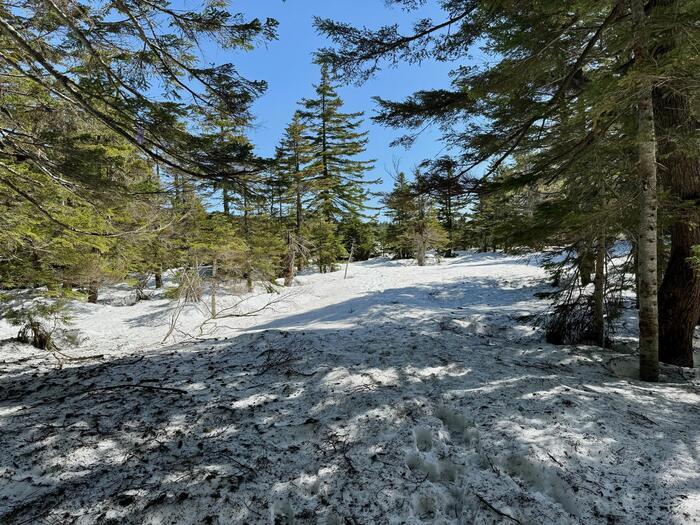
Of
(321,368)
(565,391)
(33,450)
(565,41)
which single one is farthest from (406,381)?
(565,41)

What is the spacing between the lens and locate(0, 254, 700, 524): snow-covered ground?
2031mm

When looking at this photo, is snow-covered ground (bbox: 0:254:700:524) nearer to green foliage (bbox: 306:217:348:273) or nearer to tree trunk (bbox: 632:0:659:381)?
tree trunk (bbox: 632:0:659:381)

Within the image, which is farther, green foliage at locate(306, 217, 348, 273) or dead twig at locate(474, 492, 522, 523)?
green foliage at locate(306, 217, 348, 273)

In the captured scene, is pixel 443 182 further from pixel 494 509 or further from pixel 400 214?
pixel 400 214

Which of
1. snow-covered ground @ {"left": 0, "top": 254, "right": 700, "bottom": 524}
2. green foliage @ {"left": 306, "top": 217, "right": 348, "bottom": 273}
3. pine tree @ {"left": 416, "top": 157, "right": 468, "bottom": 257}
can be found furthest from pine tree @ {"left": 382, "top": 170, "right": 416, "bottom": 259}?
green foliage @ {"left": 306, "top": 217, "right": 348, "bottom": 273}

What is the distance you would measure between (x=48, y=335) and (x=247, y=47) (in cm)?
661

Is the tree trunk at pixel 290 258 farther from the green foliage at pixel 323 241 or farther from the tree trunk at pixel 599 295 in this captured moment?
the tree trunk at pixel 599 295

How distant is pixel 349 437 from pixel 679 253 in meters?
5.21

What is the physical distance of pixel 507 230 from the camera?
5.23m

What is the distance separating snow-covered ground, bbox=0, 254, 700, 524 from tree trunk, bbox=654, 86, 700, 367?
1.93 feet

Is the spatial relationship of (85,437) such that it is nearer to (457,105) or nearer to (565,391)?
(565,391)

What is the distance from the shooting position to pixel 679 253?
4691mm

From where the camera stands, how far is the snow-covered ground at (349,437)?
6.66 ft

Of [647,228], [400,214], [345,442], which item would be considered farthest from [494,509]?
[400,214]
